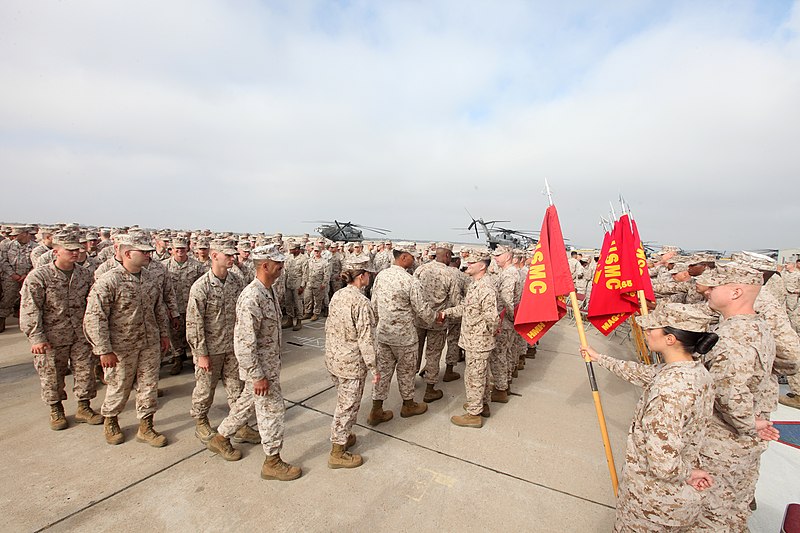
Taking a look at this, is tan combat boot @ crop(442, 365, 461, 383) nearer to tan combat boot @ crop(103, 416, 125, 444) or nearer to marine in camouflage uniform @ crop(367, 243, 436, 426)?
marine in camouflage uniform @ crop(367, 243, 436, 426)

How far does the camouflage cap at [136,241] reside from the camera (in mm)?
3953

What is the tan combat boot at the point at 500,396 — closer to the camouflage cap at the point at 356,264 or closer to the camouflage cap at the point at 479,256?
the camouflage cap at the point at 479,256

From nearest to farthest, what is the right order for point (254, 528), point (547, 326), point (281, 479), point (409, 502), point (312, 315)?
1. point (254, 528)
2. point (409, 502)
3. point (281, 479)
4. point (547, 326)
5. point (312, 315)

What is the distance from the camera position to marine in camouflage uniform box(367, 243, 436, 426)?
440cm

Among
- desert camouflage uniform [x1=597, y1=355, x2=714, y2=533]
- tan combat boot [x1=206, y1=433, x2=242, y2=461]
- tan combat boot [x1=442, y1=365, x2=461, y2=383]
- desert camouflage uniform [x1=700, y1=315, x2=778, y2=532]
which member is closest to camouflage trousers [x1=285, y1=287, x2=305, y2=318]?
tan combat boot [x1=442, y1=365, x2=461, y2=383]

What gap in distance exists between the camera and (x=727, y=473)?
2551 millimetres

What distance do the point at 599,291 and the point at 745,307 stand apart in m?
1.91

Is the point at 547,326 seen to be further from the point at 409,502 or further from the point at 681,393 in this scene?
the point at 409,502

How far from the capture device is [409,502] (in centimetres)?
311

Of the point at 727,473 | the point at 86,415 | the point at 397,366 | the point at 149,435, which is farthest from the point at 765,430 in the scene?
the point at 86,415

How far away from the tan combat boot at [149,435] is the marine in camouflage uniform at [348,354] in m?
1.88

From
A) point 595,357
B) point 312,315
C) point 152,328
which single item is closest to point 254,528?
point 152,328

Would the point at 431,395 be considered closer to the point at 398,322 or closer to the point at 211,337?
the point at 398,322

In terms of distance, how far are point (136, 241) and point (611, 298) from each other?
226 inches
